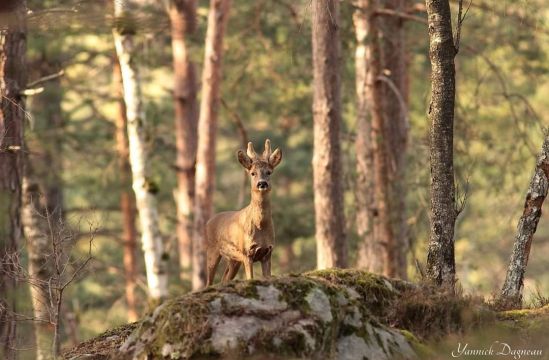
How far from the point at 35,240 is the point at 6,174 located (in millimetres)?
5730

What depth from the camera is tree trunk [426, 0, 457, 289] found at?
32.5 ft

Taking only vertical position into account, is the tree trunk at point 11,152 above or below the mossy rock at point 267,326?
above

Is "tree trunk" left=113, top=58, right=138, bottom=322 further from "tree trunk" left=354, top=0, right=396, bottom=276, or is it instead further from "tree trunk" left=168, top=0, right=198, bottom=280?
"tree trunk" left=354, top=0, right=396, bottom=276

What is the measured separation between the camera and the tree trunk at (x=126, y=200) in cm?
2497

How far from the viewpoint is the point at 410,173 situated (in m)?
19.8

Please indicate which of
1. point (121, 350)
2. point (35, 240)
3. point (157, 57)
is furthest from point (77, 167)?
point (121, 350)

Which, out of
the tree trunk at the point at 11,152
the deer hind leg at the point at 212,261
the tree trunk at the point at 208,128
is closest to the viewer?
the deer hind leg at the point at 212,261

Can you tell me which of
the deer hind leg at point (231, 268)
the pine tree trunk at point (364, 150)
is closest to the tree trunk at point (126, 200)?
the pine tree trunk at point (364, 150)

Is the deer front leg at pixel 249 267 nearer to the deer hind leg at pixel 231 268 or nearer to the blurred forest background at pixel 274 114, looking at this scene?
the deer hind leg at pixel 231 268

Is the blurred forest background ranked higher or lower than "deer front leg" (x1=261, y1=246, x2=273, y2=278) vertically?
higher

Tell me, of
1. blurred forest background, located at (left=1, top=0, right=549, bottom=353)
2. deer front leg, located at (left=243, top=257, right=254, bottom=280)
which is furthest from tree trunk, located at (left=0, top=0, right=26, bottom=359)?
blurred forest background, located at (left=1, top=0, right=549, bottom=353)

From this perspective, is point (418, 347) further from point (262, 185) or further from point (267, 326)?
point (262, 185)

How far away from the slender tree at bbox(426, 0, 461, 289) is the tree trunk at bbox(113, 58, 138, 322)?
51.0 ft

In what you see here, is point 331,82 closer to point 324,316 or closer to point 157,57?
point 324,316
